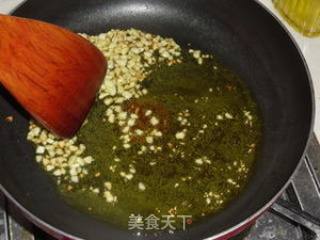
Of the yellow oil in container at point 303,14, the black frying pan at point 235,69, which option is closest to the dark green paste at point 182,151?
the black frying pan at point 235,69

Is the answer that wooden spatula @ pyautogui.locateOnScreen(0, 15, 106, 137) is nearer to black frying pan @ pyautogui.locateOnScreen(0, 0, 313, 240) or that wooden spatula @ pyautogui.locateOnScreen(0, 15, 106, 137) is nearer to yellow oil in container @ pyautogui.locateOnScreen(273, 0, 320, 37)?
black frying pan @ pyautogui.locateOnScreen(0, 0, 313, 240)

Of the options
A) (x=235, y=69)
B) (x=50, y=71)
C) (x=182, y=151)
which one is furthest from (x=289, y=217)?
(x=50, y=71)

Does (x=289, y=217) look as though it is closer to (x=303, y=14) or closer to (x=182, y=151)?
(x=182, y=151)

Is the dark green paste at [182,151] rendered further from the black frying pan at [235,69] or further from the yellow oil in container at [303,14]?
the yellow oil in container at [303,14]

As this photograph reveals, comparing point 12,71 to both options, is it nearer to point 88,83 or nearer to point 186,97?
point 88,83

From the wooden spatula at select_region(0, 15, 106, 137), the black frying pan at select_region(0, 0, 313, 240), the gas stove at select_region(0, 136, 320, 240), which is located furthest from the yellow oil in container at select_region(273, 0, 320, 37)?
the wooden spatula at select_region(0, 15, 106, 137)
